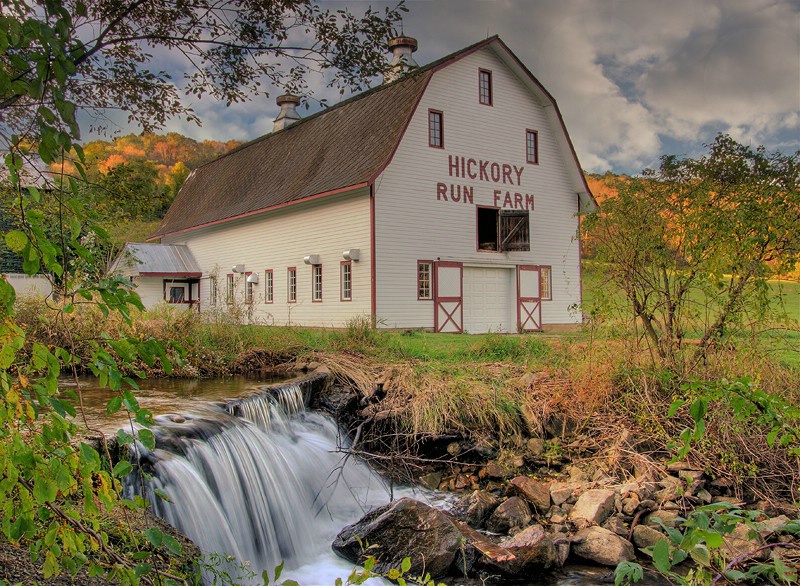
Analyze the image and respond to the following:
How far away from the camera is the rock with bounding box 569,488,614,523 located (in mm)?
6543

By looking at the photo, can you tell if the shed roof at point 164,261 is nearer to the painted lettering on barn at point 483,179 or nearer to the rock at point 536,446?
the painted lettering on barn at point 483,179

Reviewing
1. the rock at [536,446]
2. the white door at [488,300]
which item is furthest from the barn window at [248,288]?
the rock at [536,446]

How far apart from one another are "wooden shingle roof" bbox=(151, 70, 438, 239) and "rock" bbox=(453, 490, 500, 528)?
9.89 m

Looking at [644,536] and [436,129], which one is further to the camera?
[436,129]

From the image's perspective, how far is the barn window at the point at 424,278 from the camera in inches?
758

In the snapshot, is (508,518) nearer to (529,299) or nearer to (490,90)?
(529,299)

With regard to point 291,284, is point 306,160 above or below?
above

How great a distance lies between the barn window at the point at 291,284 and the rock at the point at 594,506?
53.5 feet

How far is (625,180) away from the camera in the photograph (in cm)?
845

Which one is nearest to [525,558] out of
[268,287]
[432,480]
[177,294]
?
[432,480]

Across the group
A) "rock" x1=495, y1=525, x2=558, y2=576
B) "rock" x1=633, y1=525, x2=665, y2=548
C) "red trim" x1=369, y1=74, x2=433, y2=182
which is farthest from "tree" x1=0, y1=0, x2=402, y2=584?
"red trim" x1=369, y1=74, x2=433, y2=182

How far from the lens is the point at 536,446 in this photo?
27.2 feet

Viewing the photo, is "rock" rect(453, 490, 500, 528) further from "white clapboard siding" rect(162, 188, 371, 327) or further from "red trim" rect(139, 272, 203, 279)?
"red trim" rect(139, 272, 203, 279)

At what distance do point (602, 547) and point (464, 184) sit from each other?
15.4 m
